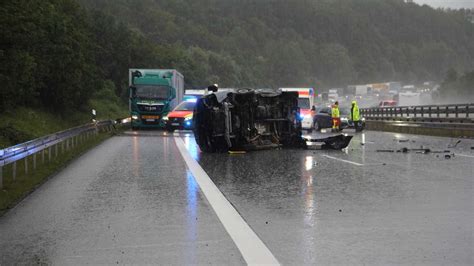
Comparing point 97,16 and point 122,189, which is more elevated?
point 97,16

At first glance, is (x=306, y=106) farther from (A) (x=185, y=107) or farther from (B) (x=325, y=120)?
(A) (x=185, y=107)

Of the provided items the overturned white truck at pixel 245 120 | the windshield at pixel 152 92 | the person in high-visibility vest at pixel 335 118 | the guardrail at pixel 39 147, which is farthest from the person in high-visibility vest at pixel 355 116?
the overturned white truck at pixel 245 120

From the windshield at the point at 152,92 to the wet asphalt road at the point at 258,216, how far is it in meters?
21.0

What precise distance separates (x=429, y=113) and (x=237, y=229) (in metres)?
34.2

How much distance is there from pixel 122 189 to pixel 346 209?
4103mm

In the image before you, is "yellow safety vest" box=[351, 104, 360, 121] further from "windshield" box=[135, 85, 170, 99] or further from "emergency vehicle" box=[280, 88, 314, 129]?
"windshield" box=[135, 85, 170, 99]

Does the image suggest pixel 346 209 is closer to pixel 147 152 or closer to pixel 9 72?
pixel 147 152

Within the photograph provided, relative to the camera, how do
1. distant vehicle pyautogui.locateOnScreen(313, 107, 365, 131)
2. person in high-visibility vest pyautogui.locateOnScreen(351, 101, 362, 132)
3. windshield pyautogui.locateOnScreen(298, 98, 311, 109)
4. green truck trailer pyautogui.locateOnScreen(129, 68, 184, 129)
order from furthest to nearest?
distant vehicle pyautogui.locateOnScreen(313, 107, 365, 131)
green truck trailer pyautogui.locateOnScreen(129, 68, 184, 129)
person in high-visibility vest pyautogui.locateOnScreen(351, 101, 362, 132)
windshield pyautogui.locateOnScreen(298, 98, 311, 109)

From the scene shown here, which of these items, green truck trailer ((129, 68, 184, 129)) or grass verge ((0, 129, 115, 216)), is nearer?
grass verge ((0, 129, 115, 216))

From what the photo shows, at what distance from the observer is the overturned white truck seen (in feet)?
58.8

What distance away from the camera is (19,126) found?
32.7m

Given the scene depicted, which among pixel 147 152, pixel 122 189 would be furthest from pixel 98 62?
pixel 122 189

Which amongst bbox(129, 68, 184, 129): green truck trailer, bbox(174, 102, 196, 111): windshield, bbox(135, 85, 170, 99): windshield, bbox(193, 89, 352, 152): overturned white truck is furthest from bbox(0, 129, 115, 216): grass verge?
bbox(135, 85, 170, 99): windshield

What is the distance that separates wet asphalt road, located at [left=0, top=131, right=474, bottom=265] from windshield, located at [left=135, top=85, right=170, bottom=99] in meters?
21.0
